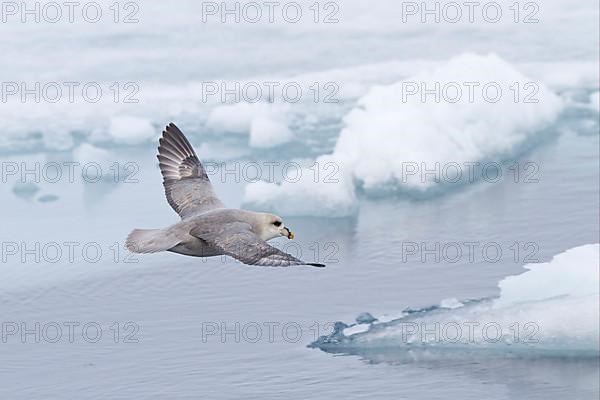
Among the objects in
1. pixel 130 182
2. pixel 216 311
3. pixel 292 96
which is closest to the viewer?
pixel 216 311

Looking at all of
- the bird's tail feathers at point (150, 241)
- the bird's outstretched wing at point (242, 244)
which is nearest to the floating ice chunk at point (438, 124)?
the bird's tail feathers at point (150, 241)

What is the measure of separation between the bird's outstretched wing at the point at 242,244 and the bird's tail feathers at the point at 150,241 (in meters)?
0.20

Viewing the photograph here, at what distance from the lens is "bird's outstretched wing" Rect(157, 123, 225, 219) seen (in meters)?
11.0

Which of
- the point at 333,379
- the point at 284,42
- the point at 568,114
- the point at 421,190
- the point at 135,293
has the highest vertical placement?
the point at 284,42

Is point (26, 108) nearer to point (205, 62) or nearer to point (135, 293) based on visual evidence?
point (205, 62)

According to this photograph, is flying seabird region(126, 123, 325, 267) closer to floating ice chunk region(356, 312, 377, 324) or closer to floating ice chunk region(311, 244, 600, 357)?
floating ice chunk region(311, 244, 600, 357)

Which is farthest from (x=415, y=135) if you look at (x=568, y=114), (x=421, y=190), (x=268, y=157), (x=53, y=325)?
(x=53, y=325)

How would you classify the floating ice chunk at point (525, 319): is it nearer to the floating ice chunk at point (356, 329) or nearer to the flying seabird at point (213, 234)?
the floating ice chunk at point (356, 329)

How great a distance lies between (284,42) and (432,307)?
10.1 m

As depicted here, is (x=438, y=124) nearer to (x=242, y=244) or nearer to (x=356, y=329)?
(x=356, y=329)

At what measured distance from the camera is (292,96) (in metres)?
25.8

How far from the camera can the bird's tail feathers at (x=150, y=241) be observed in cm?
930

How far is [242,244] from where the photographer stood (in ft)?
29.8

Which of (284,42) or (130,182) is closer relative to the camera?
(130,182)
